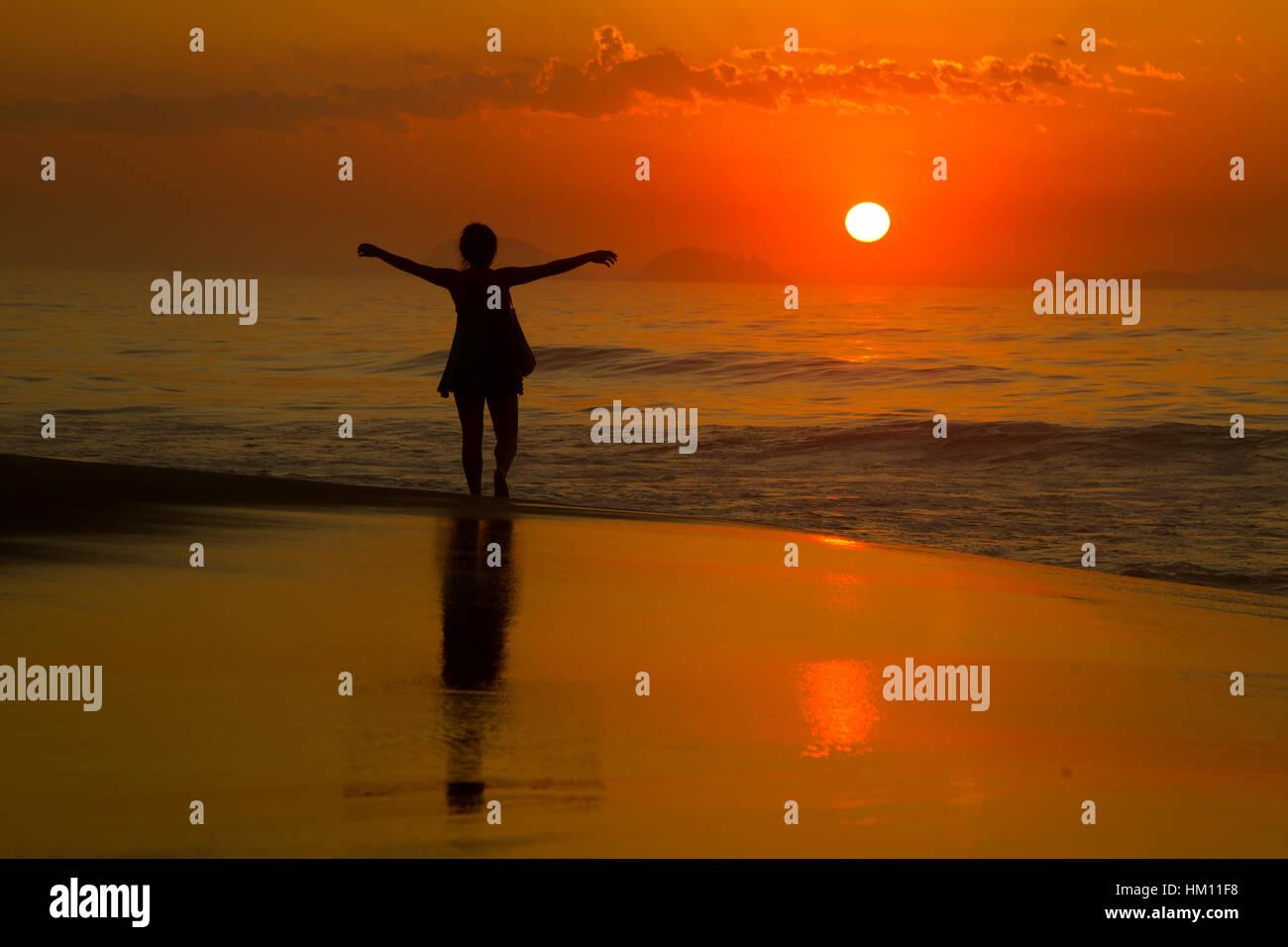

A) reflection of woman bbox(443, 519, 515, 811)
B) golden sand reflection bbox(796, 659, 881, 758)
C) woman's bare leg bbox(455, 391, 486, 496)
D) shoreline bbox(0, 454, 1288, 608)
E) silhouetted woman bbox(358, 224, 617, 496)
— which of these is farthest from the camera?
woman's bare leg bbox(455, 391, 486, 496)

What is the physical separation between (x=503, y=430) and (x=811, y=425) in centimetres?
1097

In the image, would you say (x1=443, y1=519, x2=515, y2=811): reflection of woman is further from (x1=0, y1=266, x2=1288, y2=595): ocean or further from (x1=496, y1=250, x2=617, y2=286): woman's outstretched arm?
(x1=0, y1=266, x2=1288, y2=595): ocean

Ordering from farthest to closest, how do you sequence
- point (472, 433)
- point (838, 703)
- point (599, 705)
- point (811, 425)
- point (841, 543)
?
point (811, 425) < point (472, 433) < point (841, 543) < point (838, 703) < point (599, 705)

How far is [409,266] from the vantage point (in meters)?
8.04

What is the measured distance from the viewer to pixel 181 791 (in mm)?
3002

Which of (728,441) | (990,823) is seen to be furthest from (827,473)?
(990,823)

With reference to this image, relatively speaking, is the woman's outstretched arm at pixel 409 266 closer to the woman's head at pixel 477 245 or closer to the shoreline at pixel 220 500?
the woman's head at pixel 477 245

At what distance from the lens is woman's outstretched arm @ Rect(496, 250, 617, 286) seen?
25.5 feet

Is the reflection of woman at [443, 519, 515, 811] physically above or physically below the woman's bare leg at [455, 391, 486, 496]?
below

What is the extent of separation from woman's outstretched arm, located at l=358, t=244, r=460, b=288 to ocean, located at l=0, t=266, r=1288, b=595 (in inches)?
148

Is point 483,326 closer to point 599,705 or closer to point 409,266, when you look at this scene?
point 409,266

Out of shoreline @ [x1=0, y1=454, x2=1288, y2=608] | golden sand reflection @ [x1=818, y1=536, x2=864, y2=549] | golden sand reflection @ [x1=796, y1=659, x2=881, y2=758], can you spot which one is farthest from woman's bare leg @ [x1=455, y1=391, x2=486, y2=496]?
golden sand reflection @ [x1=796, y1=659, x2=881, y2=758]

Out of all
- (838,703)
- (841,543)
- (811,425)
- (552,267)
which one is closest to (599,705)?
(838,703)
